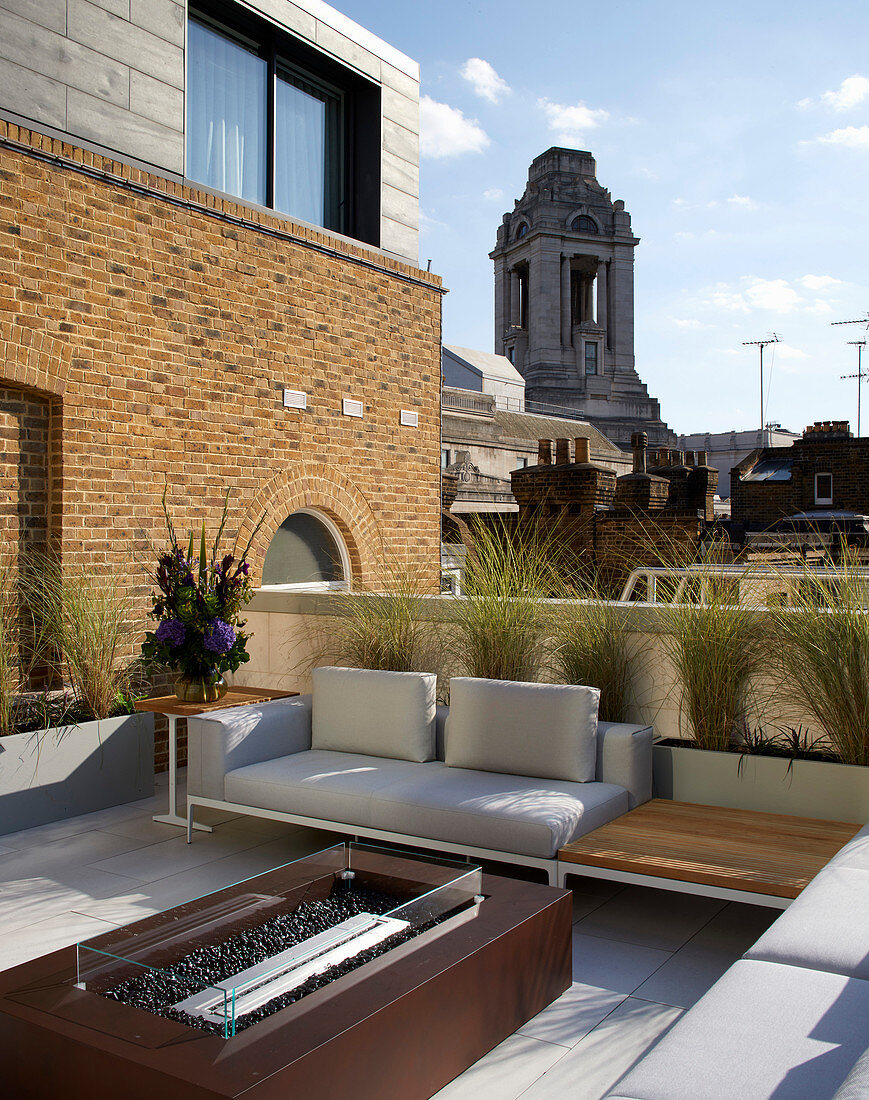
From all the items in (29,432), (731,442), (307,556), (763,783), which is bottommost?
(763,783)

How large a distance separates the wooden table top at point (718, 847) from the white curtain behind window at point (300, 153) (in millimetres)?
5238

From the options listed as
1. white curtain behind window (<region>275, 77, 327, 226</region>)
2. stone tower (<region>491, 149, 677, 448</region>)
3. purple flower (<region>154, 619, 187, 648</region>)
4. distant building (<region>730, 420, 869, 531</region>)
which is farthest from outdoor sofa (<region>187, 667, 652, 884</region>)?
stone tower (<region>491, 149, 677, 448</region>)

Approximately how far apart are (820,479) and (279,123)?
18.6 metres

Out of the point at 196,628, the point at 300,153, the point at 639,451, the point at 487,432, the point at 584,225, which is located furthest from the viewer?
the point at 584,225

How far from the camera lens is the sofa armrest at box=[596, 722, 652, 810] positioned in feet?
12.4

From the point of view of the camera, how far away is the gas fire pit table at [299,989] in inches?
76.7

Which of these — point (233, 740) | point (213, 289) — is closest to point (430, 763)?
point (233, 740)

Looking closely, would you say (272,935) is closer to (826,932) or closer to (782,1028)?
(782,1028)

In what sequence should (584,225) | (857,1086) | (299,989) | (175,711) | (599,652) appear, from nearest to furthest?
(857,1086)
(299,989)
(599,652)
(175,711)
(584,225)

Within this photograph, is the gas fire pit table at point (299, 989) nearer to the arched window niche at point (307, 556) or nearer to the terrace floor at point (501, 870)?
the terrace floor at point (501, 870)

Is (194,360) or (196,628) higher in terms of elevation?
(194,360)

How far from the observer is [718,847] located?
10.6 feet

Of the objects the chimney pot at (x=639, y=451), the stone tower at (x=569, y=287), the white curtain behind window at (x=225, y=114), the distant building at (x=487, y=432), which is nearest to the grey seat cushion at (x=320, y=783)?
the white curtain behind window at (x=225, y=114)

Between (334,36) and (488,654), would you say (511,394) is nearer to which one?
(334,36)
